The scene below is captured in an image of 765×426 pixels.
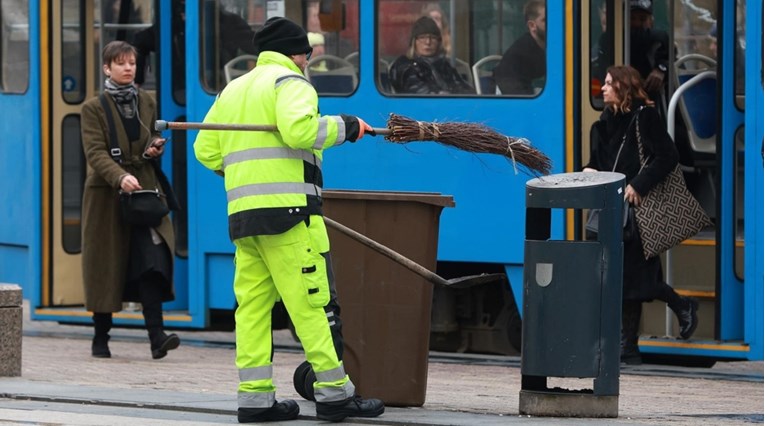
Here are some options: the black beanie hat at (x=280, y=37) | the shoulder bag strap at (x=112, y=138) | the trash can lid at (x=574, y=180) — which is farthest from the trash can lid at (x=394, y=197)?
the shoulder bag strap at (x=112, y=138)

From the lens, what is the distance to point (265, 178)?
753 centimetres

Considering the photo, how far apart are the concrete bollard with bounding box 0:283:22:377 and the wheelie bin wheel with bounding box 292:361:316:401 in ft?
6.05

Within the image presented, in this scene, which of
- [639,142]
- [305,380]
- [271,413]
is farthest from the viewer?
[639,142]

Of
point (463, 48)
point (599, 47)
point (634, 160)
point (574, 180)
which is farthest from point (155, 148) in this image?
point (574, 180)

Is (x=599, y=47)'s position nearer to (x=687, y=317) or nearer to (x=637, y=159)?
(x=637, y=159)

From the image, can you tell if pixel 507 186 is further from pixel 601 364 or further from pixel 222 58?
pixel 601 364

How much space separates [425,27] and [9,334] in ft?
9.42

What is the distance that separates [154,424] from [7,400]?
124 cm

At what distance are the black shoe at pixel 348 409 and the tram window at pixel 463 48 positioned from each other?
9.86ft

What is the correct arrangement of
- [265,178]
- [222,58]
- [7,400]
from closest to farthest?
[265,178] → [7,400] → [222,58]

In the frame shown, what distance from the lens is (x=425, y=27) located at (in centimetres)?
1058

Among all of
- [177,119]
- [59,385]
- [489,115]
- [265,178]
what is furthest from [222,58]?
[265,178]

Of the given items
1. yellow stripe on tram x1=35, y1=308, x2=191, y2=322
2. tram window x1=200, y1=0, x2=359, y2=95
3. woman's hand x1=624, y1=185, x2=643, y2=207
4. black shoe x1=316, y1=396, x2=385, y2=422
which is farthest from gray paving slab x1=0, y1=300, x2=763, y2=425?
tram window x1=200, y1=0, x2=359, y2=95

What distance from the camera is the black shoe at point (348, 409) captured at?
7645 millimetres
